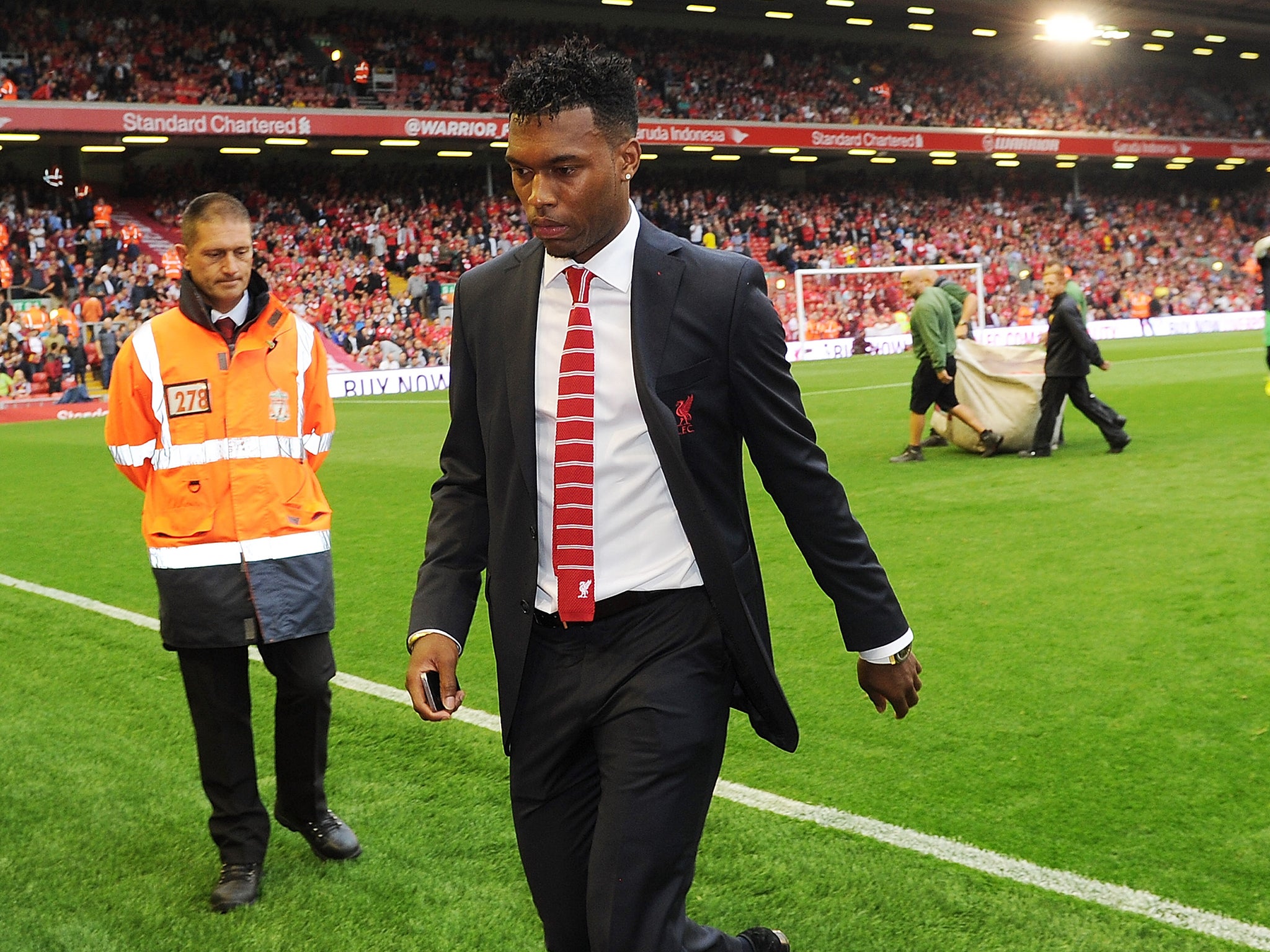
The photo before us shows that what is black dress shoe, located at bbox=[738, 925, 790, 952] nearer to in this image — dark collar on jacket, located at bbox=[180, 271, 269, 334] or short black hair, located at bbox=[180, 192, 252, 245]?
dark collar on jacket, located at bbox=[180, 271, 269, 334]

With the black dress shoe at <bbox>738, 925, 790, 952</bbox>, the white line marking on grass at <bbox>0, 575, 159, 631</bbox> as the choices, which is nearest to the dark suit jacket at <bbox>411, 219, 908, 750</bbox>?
the black dress shoe at <bbox>738, 925, 790, 952</bbox>

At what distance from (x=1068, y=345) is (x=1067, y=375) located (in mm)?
276

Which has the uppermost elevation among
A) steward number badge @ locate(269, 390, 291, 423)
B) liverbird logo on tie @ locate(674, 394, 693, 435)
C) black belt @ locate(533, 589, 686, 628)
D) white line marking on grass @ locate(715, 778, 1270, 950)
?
A: liverbird logo on tie @ locate(674, 394, 693, 435)

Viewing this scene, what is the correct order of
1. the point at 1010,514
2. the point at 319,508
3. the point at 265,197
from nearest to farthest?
the point at 319,508, the point at 1010,514, the point at 265,197

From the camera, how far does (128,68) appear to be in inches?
1271

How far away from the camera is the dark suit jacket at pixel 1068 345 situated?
1182 centimetres

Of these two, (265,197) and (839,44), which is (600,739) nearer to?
(265,197)

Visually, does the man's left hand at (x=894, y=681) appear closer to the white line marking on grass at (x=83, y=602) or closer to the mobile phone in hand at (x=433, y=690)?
the mobile phone in hand at (x=433, y=690)

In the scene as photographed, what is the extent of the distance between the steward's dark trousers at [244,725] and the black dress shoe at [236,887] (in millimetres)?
24

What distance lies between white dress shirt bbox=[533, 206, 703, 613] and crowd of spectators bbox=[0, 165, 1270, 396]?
2363 centimetres

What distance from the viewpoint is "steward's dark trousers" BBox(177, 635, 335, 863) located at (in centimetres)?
393

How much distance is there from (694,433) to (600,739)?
22.9 inches

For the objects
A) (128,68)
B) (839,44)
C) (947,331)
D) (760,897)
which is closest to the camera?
(760,897)

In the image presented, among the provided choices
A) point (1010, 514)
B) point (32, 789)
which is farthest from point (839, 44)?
point (32, 789)
